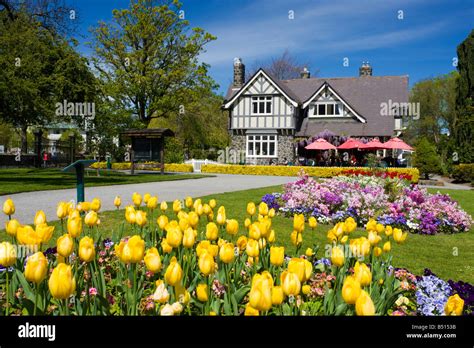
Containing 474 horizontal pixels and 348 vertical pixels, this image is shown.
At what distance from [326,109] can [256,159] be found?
7.69m

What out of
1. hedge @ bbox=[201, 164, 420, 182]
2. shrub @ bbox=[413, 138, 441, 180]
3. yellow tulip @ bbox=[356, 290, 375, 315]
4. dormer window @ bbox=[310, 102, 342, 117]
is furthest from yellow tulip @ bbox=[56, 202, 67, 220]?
dormer window @ bbox=[310, 102, 342, 117]

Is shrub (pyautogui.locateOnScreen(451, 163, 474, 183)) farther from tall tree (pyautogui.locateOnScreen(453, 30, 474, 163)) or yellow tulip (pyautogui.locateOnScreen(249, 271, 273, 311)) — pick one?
yellow tulip (pyautogui.locateOnScreen(249, 271, 273, 311))

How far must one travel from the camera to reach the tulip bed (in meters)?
1.86

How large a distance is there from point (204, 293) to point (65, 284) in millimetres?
642

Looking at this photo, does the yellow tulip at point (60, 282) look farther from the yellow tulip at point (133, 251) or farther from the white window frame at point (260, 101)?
the white window frame at point (260, 101)

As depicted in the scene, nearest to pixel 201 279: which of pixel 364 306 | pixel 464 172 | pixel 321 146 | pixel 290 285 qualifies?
pixel 290 285

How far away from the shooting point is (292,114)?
116 feet

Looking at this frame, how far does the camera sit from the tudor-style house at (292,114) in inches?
1374

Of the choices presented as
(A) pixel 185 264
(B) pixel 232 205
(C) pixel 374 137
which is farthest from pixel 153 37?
(A) pixel 185 264

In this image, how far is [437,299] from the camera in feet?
10.0

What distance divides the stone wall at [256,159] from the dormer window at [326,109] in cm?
336

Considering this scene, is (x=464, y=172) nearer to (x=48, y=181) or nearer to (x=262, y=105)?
(x=262, y=105)

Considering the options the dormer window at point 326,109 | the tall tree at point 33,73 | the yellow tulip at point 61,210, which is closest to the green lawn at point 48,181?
the tall tree at point 33,73
